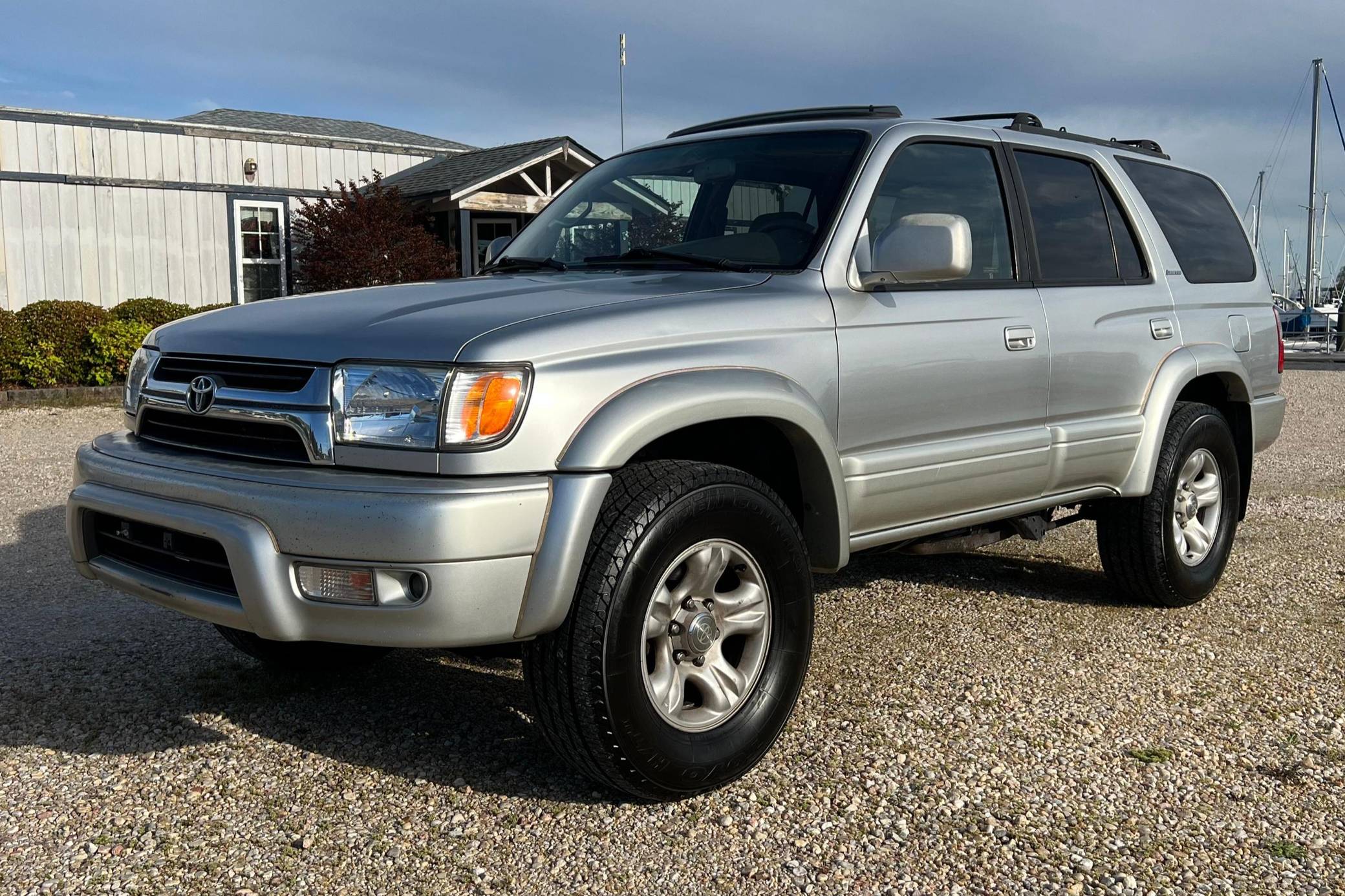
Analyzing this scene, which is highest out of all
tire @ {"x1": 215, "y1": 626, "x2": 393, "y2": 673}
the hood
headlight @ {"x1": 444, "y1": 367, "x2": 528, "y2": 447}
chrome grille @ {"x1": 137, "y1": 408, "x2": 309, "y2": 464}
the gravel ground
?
the hood

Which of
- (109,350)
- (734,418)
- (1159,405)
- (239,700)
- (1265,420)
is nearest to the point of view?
(734,418)

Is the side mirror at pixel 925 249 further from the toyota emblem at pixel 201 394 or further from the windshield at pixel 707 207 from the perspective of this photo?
the toyota emblem at pixel 201 394

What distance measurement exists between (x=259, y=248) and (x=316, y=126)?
933 cm

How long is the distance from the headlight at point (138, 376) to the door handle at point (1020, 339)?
2724 mm

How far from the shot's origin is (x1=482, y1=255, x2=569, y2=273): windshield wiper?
422 centimetres

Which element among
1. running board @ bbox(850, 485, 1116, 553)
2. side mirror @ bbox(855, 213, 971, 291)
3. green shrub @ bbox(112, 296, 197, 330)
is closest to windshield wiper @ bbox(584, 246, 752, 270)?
side mirror @ bbox(855, 213, 971, 291)

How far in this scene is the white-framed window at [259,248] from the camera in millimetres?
18438

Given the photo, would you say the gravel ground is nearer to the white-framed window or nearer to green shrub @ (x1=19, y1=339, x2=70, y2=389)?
green shrub @ (x1=19, y1=339, x2=70, y2=389)

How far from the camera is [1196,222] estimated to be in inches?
211

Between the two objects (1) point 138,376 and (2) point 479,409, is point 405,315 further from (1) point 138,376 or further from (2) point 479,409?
(1) point 138,376

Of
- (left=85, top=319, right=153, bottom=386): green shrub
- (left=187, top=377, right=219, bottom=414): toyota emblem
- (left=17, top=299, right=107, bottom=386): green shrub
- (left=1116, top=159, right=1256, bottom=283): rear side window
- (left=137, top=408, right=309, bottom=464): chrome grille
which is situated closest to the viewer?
(left=137, top=408, right=309, bottom=464): chrome grille

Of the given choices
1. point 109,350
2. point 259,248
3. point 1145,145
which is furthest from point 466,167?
point 1145,145

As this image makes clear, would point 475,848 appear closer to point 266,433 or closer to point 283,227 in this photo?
point 266,433

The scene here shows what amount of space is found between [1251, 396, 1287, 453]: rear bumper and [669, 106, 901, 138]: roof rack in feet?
7.98
